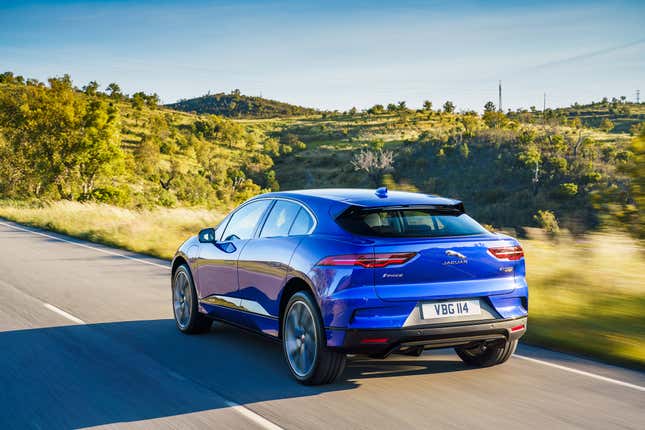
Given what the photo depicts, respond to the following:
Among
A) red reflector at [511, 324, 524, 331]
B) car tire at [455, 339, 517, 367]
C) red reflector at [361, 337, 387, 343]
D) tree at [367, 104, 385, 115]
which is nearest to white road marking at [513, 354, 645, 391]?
car tire at [455, 339, 517, 367]

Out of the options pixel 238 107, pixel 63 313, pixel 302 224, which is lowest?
pixel 63 313

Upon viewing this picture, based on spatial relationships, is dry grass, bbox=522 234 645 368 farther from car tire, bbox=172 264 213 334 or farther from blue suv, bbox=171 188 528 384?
car tire, bbox=172 264 213 334

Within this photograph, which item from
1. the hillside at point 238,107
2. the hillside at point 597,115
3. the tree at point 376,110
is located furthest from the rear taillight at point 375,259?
the hillside at point 238,107

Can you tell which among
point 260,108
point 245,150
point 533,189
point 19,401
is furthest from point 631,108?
point 19,401

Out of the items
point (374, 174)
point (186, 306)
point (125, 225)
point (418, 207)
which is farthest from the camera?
point (374, 174)

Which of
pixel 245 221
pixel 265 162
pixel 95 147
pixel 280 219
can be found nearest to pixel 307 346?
pixel 280 219

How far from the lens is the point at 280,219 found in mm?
6590

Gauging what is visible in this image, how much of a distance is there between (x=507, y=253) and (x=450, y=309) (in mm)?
722

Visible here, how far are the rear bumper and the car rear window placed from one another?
72 cm

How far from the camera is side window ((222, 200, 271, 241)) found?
277 inches

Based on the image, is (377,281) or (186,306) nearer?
(377,281)

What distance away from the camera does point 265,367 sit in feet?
21.2

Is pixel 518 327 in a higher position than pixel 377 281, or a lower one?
lower

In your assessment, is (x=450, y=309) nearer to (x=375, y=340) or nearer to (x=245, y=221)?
(x=375, y=340)
